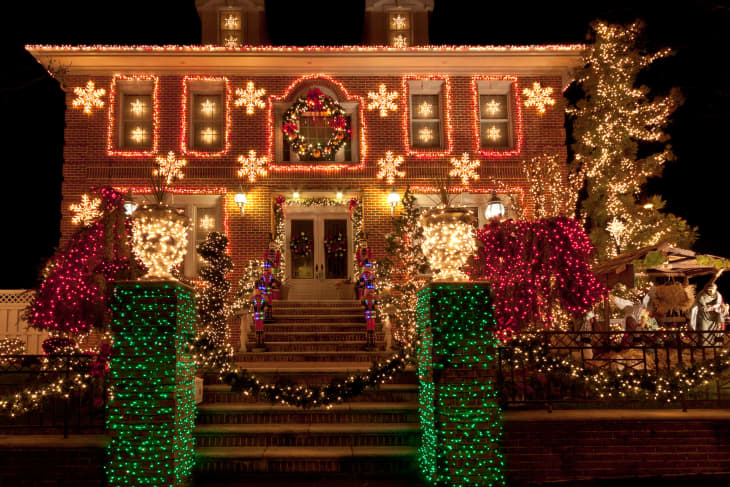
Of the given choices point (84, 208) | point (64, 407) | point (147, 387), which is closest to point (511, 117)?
point (84, 208)

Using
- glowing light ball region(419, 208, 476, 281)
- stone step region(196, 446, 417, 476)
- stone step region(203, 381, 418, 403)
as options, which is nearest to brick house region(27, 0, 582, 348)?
stone step region(203, 381, 418, 403)

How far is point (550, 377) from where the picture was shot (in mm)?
7316

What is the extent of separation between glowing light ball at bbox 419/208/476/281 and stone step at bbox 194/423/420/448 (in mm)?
2236

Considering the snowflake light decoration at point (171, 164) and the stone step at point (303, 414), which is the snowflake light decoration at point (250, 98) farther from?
the stone step at point (303, 414)

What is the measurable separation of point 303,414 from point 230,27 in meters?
12.3

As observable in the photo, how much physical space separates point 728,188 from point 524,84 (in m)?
11.8

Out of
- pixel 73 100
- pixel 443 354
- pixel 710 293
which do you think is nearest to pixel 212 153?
pixel 73 100

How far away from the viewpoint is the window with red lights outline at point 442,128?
48.6 feet

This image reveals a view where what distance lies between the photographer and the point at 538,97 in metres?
15.0

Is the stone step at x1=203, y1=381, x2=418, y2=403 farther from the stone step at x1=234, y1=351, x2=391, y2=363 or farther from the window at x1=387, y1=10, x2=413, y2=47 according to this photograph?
the window at x1=387, y1=10, x2=413, y2=47

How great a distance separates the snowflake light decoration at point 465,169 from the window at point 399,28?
385 cm

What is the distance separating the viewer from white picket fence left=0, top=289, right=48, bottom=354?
12.9m

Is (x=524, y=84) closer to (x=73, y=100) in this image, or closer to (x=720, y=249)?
(x=73, y=100)

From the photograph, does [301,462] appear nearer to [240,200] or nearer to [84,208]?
[240,200]
